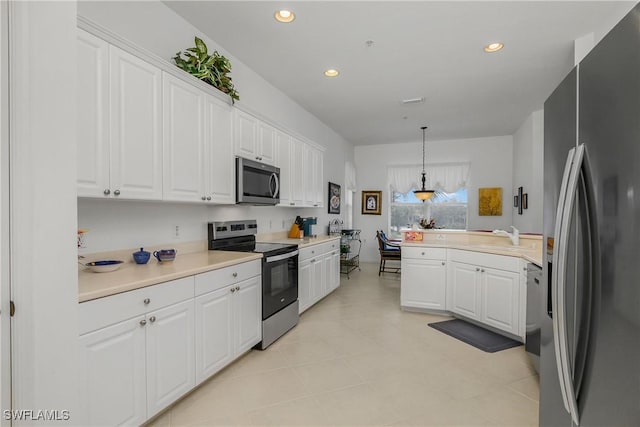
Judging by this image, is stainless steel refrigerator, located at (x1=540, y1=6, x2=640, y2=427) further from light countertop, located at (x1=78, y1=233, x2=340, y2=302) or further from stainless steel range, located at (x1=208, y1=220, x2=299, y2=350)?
stainless steel range, located at (x1=208, y1=220, x2=299, y2=350)

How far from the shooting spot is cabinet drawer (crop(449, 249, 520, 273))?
10.1 feet

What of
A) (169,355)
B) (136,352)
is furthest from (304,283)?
(136,352)

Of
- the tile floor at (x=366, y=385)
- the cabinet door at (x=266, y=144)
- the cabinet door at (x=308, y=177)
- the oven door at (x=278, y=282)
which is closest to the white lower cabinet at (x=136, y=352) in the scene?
the tile floor at (x=366, y=385)

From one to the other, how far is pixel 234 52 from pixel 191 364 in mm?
2925

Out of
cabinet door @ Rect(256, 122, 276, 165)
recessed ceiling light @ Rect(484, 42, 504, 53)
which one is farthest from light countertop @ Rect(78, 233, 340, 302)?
recessed ceiling light @ Rect(484, 42, 504, 53)

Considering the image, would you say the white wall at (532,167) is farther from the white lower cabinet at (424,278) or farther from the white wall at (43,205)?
the white wall at (43,205)

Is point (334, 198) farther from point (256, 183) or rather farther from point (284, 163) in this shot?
point (256, 183)

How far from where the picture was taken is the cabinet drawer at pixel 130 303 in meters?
1.41

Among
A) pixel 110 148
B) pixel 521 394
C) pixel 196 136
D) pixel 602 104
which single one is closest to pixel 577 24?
pixel 602 104

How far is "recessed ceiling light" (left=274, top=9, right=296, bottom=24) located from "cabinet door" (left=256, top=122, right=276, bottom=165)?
1.01 m

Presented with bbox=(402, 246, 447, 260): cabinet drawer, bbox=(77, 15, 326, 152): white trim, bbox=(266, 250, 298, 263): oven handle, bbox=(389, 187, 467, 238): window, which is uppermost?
bbox=(77, 15, 326, 152): white trim

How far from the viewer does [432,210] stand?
7379 mm

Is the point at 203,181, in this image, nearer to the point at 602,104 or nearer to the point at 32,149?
the point at 32,149

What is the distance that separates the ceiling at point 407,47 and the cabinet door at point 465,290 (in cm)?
233
